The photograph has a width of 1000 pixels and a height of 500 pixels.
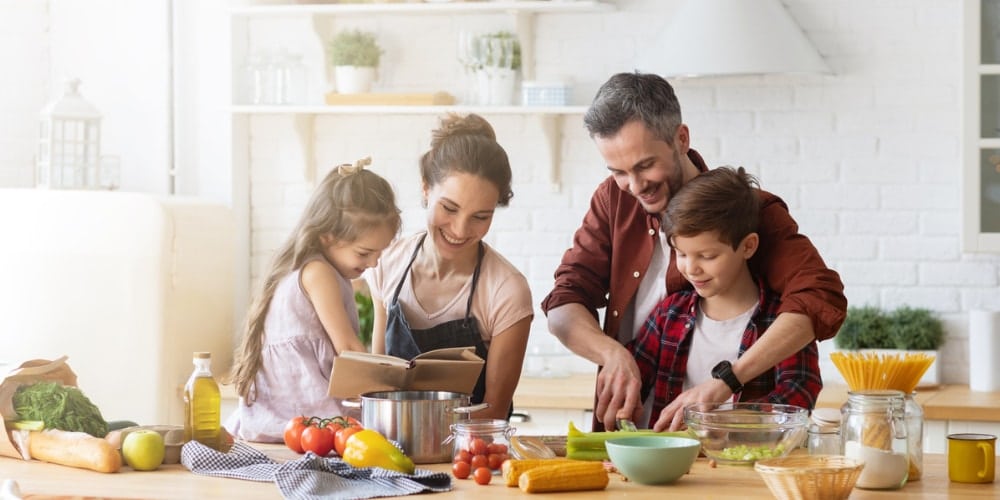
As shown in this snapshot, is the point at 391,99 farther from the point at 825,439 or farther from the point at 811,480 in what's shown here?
the point at 811,480

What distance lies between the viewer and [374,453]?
241 cm

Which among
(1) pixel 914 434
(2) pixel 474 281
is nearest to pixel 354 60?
(2) pixel 474 281

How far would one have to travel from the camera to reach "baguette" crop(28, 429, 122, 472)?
248cm

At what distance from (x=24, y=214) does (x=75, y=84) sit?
1.75 feet

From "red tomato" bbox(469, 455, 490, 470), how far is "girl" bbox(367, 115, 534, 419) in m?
0.47

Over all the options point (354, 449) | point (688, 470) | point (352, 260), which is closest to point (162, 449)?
point (354, 449)

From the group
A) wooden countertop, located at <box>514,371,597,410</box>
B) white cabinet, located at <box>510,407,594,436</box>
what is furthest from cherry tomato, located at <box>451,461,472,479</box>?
white cabinet, located at <box>510,407,594,436</box>

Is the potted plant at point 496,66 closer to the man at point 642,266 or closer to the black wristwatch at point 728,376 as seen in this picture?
the man at point 642,266

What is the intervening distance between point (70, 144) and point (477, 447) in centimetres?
291

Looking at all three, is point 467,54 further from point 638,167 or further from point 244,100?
point 638,167

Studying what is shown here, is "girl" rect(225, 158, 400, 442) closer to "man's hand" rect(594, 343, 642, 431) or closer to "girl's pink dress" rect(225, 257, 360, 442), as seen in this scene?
"girl's pink dress" rect(225, 257, 360, 442)

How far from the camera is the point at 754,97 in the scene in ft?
15.7

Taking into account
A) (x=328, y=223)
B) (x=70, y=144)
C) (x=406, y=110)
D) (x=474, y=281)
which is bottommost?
(x=474, y=281)

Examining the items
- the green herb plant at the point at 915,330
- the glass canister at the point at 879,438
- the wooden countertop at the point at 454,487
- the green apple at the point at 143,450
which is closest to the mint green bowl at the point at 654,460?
the wooden countertop at the point at 454,487
